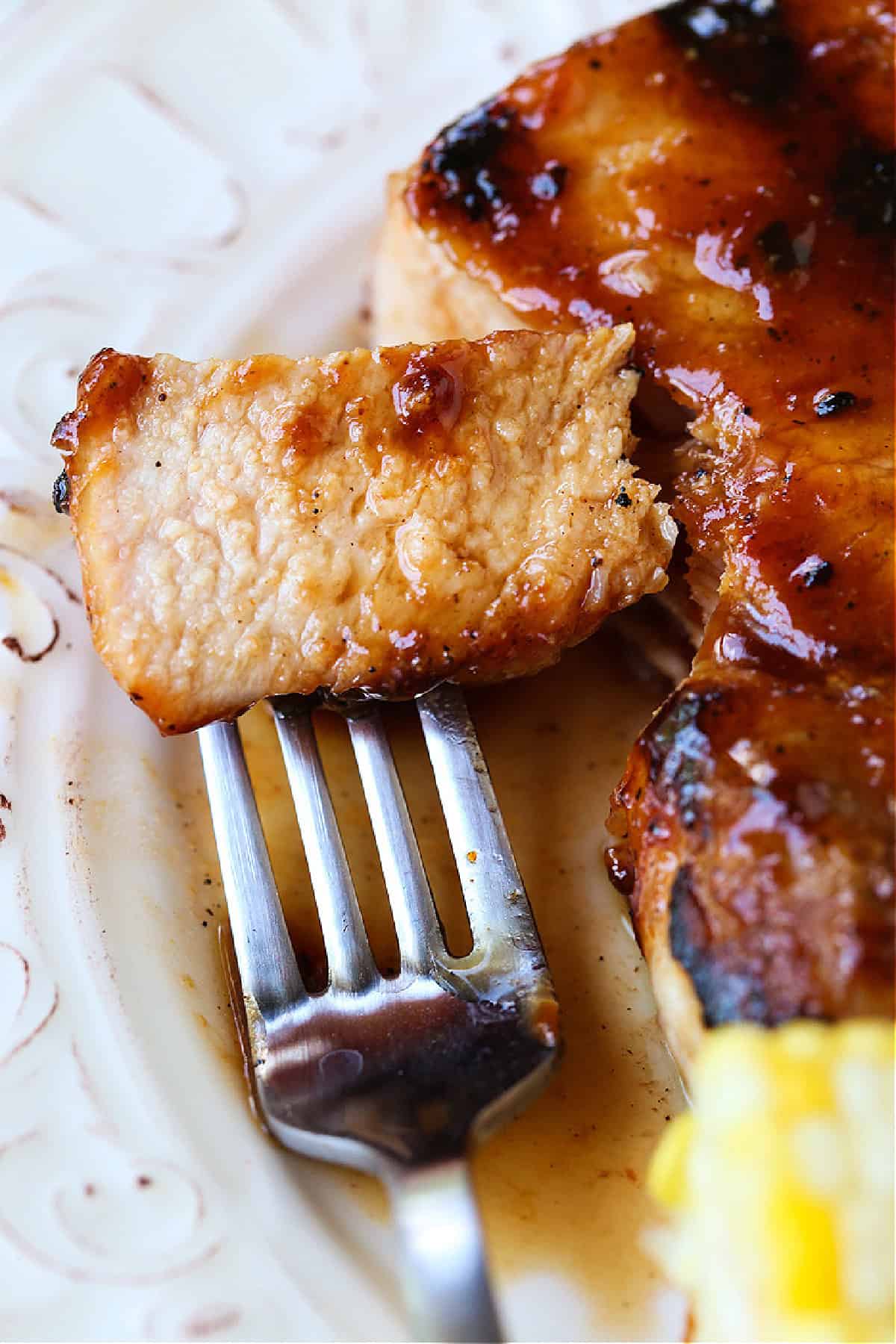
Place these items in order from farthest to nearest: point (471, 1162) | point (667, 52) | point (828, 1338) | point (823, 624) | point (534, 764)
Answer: point (667, 52)
point (534, 764)
point (823, 624)
point (471, 1162)
point (828, 1338)

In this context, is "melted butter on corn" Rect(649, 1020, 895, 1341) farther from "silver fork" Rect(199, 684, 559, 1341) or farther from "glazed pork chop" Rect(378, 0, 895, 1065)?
"silver fork" Rect(199, 684, 559, 1341)

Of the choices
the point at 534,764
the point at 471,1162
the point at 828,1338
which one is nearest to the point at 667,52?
the point at 534,764

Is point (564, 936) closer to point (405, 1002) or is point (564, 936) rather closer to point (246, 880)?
point (405, 1002)

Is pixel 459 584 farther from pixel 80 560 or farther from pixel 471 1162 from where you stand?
pixel 471 1162

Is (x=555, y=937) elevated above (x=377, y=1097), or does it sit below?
below

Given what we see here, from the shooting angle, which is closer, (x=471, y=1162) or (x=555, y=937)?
(x=471, y=1162)

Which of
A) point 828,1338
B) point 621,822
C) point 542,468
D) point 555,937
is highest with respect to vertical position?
point 542,468

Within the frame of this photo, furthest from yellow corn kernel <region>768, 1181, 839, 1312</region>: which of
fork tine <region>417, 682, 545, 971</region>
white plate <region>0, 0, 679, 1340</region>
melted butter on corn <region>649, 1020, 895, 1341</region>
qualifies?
fork tine <region>417, 682, 545, 971</region>

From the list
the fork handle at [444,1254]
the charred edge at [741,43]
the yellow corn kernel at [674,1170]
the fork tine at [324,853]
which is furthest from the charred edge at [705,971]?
the charred edge at [741,43]

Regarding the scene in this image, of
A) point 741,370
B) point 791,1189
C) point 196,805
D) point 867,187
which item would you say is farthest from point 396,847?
point 867,187
